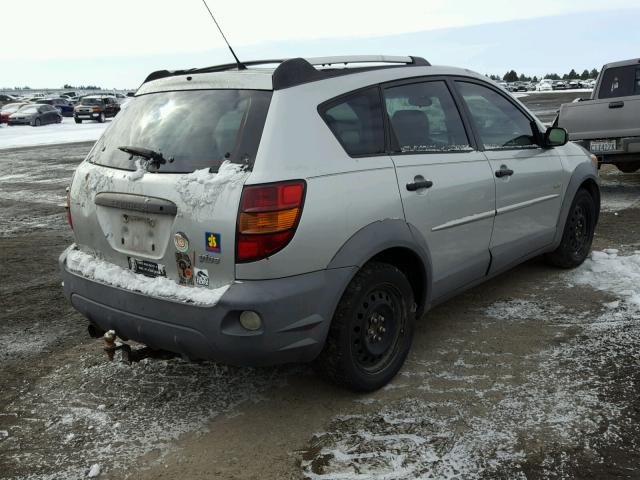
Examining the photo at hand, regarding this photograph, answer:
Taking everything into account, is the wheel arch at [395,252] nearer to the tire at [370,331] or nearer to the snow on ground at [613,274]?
the tire at [370,331]

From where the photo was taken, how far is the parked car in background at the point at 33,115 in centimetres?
3612

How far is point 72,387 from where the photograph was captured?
367cm

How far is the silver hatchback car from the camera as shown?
2.86 meters

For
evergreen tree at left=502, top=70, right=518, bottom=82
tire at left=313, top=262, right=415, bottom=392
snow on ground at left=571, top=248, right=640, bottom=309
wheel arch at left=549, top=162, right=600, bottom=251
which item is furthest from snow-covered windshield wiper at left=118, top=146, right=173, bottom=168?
evergreen tree at left=502, top=70, right=518, bottom=82

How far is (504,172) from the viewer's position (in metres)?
4.28

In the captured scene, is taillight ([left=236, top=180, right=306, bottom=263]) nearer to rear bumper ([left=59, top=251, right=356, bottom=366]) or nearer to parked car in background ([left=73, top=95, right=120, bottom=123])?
rear bumper ([left=59, top=251, right=356, bottom=366])

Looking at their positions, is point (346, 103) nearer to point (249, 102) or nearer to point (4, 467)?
point (249, 102)

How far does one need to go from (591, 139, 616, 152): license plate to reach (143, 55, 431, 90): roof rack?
5678 mm

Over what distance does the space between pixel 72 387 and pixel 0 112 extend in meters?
39.0

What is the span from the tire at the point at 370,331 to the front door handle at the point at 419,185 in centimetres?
46

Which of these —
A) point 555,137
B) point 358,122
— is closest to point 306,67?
point 358,122

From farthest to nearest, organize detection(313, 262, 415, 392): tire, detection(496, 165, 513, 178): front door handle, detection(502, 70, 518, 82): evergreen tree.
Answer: detection(502, 70, 518, 82): evergreen tree < detection(496, 165, 513, 178): front door handle < detection(313, 262, 415, 392): tire

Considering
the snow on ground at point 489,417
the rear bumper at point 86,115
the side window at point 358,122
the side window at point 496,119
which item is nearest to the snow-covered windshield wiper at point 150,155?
the side window at point 358,122

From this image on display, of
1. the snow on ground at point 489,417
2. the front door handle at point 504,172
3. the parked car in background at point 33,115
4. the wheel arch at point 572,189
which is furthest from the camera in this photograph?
the parked car in background at point 33,115
